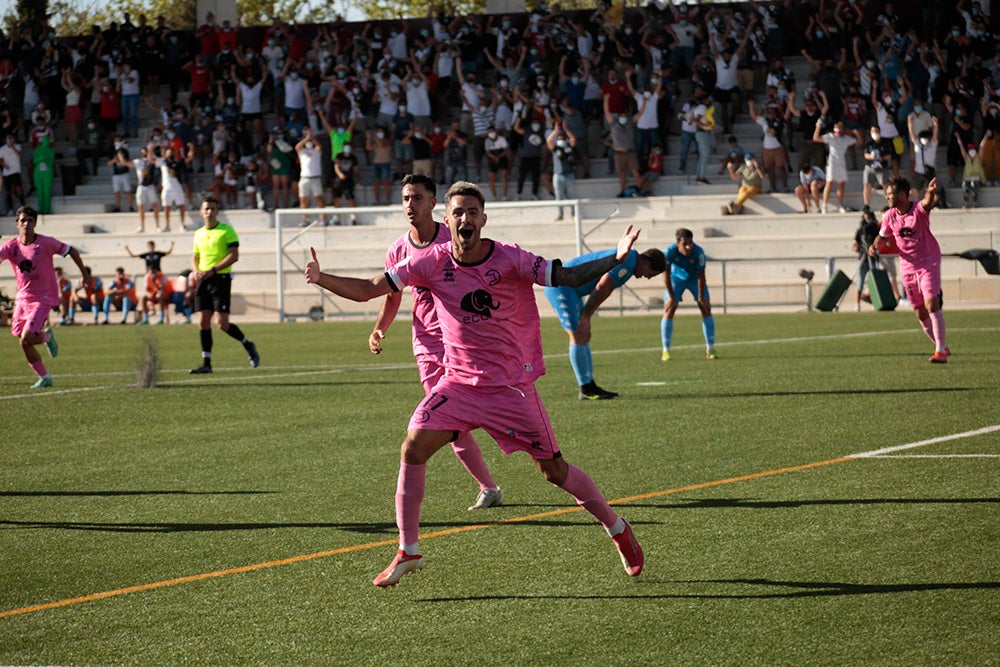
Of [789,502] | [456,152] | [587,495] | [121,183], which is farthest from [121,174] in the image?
[587,495]

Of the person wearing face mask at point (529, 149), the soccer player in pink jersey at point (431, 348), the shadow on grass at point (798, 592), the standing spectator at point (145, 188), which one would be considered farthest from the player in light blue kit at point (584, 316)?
the standing spectator at point (145, 188)

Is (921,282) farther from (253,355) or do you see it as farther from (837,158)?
(837,158)

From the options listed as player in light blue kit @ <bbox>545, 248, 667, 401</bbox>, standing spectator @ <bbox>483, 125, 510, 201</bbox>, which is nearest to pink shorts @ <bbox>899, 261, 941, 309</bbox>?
player in light blue kit @ <bbox>545, 248, 667, 401</bbox>

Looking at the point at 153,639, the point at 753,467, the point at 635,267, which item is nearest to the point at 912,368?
the point at 635,267

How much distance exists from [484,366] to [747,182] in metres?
27.9

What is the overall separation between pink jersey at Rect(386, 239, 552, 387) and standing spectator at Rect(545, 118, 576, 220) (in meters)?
27.1

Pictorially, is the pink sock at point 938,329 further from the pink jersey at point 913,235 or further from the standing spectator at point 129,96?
the standing spectator at point 129,96

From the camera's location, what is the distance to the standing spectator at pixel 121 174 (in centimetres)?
3806

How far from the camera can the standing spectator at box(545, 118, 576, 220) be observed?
34312mm

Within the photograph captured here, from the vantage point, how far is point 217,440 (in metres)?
12.5

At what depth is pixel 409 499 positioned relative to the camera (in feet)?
22.4

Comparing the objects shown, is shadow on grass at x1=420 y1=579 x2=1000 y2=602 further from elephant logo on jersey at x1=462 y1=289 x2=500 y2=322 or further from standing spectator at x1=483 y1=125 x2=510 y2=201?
standing spectator at x1=483 y1=125 x2=510 y2=201

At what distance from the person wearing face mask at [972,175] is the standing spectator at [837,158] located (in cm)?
253

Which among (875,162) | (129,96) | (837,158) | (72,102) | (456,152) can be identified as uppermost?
(129,96)
